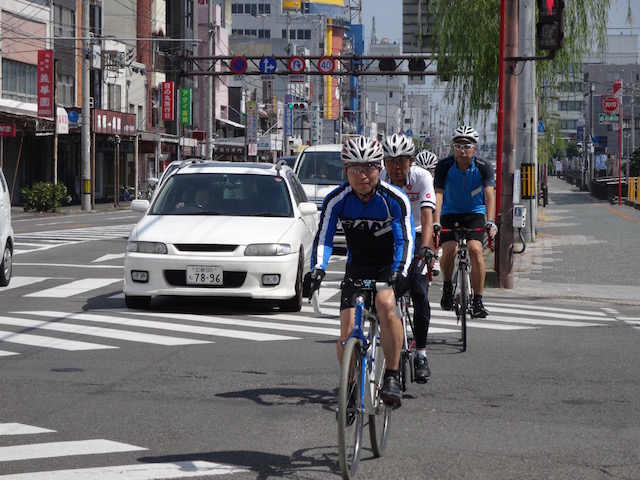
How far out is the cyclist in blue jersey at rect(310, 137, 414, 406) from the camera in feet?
21.6

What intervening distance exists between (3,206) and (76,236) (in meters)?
12.7

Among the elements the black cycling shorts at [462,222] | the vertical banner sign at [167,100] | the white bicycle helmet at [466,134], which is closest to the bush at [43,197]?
the vertical banner sign at [167,100]

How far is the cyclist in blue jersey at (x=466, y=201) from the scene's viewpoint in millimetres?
11070

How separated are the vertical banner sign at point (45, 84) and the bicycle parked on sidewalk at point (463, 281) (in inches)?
1545

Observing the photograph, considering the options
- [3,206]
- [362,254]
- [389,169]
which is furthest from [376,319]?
[3,206]

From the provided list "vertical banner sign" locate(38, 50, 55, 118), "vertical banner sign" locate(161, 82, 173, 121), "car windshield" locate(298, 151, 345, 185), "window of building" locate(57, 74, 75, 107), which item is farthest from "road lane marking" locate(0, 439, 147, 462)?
"vertical banner sign" locate(161, 82, 173, 121)

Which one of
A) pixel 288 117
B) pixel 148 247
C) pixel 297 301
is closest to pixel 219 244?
pixel 148 247

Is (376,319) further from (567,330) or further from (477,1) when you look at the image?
(477,1)

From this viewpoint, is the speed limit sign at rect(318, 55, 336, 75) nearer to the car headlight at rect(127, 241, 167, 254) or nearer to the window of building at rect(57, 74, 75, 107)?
the window of building at rect(57, 74, 75, 107)

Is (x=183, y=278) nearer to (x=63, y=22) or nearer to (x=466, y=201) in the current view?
(x=466, y=201)

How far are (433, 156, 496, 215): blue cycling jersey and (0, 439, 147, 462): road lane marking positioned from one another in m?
5.38

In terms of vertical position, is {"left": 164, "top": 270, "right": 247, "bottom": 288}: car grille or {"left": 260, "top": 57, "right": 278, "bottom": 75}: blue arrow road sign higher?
{"left": 260, "top": 57, "right": 278, "bottom": 75}: blue arrow road sign

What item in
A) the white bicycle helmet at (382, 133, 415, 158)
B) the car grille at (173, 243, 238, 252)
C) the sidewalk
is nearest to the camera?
the white bicycle helmet at (382, 133, 415, 158)

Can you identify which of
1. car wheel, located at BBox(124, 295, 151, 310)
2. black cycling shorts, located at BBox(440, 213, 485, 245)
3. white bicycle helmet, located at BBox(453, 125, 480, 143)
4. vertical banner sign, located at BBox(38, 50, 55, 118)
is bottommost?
car wheel, located at BBox(124, 295, 151, 310)
